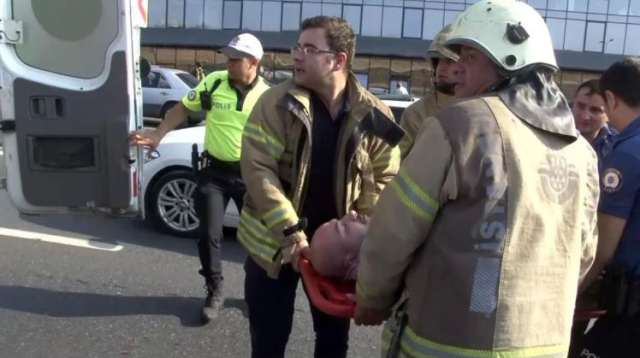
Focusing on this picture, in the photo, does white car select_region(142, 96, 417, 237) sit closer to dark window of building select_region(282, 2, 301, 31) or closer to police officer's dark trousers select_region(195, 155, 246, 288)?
police officer's dark trousers select_region(195, 155, 246, 288)

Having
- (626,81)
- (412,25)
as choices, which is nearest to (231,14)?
(412,25)

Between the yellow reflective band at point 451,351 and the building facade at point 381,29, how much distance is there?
34556mm

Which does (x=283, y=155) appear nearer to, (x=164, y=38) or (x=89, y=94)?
(x=89, y=94)

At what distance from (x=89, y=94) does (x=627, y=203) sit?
2.38 m

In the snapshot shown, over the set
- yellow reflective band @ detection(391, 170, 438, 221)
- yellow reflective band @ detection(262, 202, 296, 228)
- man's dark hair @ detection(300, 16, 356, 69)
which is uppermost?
man's dark hair @ detection(300, 16, 356, 69)

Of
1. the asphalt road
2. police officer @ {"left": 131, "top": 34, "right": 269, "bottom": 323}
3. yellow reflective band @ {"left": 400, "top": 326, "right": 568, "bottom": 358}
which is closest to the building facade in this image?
the asphalt road

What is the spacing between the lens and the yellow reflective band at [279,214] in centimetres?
275

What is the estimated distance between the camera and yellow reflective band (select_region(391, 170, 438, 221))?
1845 mm

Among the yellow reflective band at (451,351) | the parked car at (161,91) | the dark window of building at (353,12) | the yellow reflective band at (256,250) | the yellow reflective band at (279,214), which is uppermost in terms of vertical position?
the dark window of building at (353,12)

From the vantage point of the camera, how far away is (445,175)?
1817 millimetres

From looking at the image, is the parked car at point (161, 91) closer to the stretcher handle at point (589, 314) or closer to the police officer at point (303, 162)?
the police officer at point (303, 162)

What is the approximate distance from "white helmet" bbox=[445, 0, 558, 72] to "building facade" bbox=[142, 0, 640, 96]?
34419mm

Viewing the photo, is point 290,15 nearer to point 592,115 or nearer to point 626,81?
point 592,115

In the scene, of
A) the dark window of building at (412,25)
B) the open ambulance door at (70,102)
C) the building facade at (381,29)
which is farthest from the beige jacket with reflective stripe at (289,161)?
the dark window of building at (412,25)
